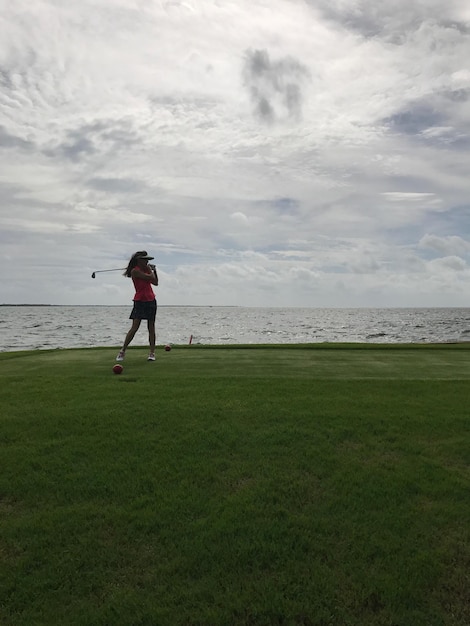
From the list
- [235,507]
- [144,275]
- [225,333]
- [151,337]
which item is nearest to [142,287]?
[144,275]

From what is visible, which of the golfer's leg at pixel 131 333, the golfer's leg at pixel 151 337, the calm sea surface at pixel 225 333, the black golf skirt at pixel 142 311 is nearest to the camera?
the golfer's leg at pixel 131 333

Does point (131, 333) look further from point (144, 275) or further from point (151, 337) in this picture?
point (144, 275)

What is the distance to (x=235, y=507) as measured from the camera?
13.7ft

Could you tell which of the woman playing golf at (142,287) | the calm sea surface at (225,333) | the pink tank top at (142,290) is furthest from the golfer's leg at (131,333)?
the calm sea surface at (225,333)

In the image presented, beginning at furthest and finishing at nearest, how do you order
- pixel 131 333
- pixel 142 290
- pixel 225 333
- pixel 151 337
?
pixel 225 333
pixel 142 290
pixel 151 337
pixel 131 333

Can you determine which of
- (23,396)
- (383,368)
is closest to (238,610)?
(23,396)

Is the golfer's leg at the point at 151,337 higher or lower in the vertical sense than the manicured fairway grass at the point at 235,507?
higher

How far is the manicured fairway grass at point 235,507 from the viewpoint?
319 cm

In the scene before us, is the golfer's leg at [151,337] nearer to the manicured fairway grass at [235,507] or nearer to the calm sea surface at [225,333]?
the manicured fairway grass at [235,507]

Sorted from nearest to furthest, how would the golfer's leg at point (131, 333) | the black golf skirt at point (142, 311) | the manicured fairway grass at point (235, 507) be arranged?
the manicured fairway grass at point (235, 507) < the golfer's leg at point (131, 333) < the black golf skirt at point (142, 311)

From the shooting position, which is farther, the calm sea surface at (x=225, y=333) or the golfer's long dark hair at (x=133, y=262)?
the calm sea surface at (x=225, y=333)

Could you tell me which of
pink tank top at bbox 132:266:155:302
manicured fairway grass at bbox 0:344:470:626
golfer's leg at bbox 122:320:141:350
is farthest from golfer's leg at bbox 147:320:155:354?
manicured fairway grass at bbox 0:344:470:626

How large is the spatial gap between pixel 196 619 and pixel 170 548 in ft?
2.36

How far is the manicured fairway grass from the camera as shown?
10.5ft
